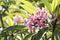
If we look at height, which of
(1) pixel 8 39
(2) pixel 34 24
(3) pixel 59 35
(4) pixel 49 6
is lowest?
(1) pixel 8 39

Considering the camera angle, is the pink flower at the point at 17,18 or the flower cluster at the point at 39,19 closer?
the flower cluster at the point at 39,19

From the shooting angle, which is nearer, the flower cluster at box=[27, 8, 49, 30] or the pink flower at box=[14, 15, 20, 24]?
the flower cluster at box=[27, 8, 49, 30]

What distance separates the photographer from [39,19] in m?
1.56

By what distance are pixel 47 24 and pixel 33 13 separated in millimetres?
146

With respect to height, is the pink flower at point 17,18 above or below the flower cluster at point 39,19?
below

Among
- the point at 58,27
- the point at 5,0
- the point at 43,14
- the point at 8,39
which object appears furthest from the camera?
the point at 8,39

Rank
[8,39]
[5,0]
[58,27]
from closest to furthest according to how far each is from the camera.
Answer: [58,27] < [5,0] < [8,39]

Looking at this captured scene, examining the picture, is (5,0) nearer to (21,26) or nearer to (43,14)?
(21,26)

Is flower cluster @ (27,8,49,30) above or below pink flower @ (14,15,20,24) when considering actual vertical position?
above

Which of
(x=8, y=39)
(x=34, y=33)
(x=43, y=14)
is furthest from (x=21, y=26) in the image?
(x=8, y=39)

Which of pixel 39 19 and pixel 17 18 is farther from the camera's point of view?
pixel 17 18

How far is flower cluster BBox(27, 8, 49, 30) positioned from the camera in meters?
1.56

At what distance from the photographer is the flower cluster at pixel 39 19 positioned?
61.2 inches

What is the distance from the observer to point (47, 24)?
5.38ft
